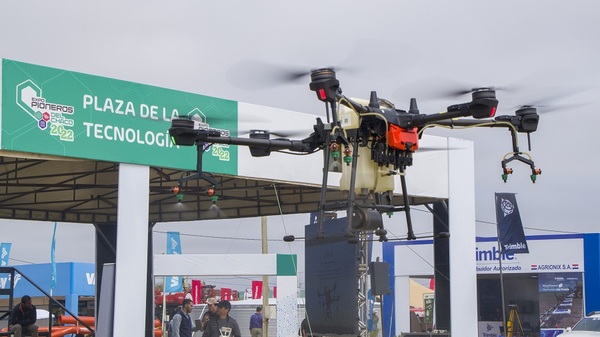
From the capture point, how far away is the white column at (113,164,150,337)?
13.5 metres

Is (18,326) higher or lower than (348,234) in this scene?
lower

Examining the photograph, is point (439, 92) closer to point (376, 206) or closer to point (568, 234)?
point (376, 206)

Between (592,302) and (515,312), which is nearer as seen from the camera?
(592,302)

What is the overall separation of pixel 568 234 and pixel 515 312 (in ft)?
10.4

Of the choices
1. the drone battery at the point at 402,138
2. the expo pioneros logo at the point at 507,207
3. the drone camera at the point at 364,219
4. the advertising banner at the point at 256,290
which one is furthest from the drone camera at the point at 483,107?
the advertising banner at the point at 256,290

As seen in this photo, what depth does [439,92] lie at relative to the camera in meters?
9.57

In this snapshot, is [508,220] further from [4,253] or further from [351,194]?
[4,253]

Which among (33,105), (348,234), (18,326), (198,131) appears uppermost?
(33,105)

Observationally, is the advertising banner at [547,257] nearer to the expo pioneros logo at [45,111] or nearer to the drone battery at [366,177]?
the expo pioneros logo at [45,111]

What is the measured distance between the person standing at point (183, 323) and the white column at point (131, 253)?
179 inches

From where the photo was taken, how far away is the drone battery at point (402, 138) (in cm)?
956

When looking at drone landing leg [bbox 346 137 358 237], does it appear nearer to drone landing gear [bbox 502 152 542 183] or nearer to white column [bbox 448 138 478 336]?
drone landing gear [bbox 502 152 542 183]

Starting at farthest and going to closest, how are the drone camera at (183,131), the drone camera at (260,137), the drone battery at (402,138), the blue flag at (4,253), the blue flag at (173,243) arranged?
1. the blue flag at (173,243)
2. the blue flag at (4,253)
3. the drone camera at (260,137)
4. the drone battery at (402,138)
5. the drone camera at (183,131)

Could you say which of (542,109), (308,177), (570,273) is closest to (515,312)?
(570,273)
